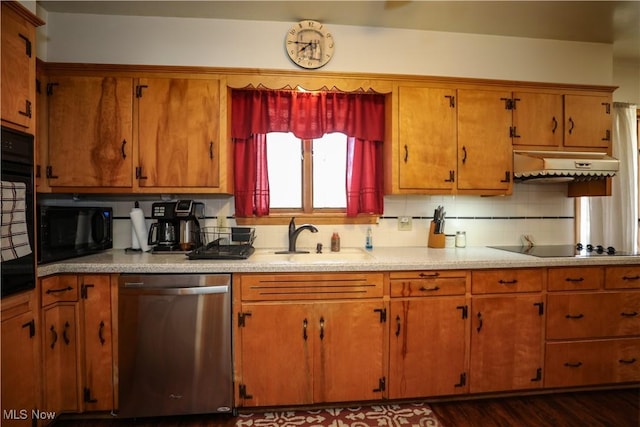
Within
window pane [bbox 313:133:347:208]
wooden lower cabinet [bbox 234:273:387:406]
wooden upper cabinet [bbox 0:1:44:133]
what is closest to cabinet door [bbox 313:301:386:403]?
wooden lower cabinet [bbox 234:273:387:406]

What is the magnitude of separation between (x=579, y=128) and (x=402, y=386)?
7.66 ft

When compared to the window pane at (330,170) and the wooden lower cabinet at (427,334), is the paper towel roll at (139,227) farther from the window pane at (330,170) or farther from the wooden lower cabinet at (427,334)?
the wooden lower cabinet at (427,334)

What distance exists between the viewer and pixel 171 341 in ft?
5.95

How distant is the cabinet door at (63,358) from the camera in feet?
5.85

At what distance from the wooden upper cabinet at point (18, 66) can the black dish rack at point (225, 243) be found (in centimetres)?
110

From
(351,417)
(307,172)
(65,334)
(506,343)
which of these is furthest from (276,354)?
(506,343)

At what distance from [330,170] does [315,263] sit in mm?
953

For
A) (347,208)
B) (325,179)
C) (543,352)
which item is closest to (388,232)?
(347,208)

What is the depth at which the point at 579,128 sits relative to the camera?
240 centimetres

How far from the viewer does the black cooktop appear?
2.19 meters

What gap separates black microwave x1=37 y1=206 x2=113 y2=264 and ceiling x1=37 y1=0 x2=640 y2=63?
1465 millimetres

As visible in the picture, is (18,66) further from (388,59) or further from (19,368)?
(388,59)

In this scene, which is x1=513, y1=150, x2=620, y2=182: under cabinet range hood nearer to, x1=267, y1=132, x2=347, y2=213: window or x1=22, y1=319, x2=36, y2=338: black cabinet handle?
x1=267, y1=132, x2=347, y2=213: window

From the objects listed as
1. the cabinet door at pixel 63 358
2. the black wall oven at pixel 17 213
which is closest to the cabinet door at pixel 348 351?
the cabinet door at pixel 63 358
